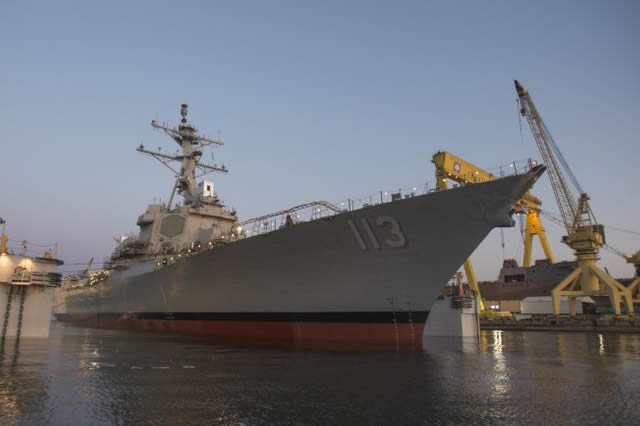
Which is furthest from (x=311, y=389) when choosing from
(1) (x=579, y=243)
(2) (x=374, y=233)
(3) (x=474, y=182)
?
(1) (x=579, y=243)

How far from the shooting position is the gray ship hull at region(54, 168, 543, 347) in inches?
522

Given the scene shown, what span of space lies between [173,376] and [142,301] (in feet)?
55.3

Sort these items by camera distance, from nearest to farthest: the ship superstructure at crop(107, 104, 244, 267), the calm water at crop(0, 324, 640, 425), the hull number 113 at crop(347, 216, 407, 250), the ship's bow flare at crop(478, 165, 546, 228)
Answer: the calm water at crop(0, 324, 640, 425), the ship's bow flare at crop(478, 165, 546, 228), the hull number 113 at crop(347, 216, 407, 250), the ship superstructure at crop(107, 104, 244, 267)

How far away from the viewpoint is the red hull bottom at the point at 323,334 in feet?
48.3

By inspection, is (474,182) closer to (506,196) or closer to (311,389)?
(506,196)

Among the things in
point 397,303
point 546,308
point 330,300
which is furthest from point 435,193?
point 546,308

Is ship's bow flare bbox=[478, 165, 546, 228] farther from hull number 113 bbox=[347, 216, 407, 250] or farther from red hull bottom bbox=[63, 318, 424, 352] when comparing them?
red hull bottom bbox=[63, 318, 424, 352]

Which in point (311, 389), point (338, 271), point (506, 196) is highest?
point (506, 196)

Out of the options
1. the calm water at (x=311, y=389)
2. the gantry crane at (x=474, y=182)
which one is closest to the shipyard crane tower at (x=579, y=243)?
the gantry crane at (x=474, y=182)

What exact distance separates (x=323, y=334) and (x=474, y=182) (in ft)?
32.4

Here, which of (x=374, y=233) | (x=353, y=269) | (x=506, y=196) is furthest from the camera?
(x=353, y=269)

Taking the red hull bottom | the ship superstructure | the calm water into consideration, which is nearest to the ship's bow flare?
the calm water

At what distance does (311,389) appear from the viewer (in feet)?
26.8

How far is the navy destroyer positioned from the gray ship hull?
33 mm
